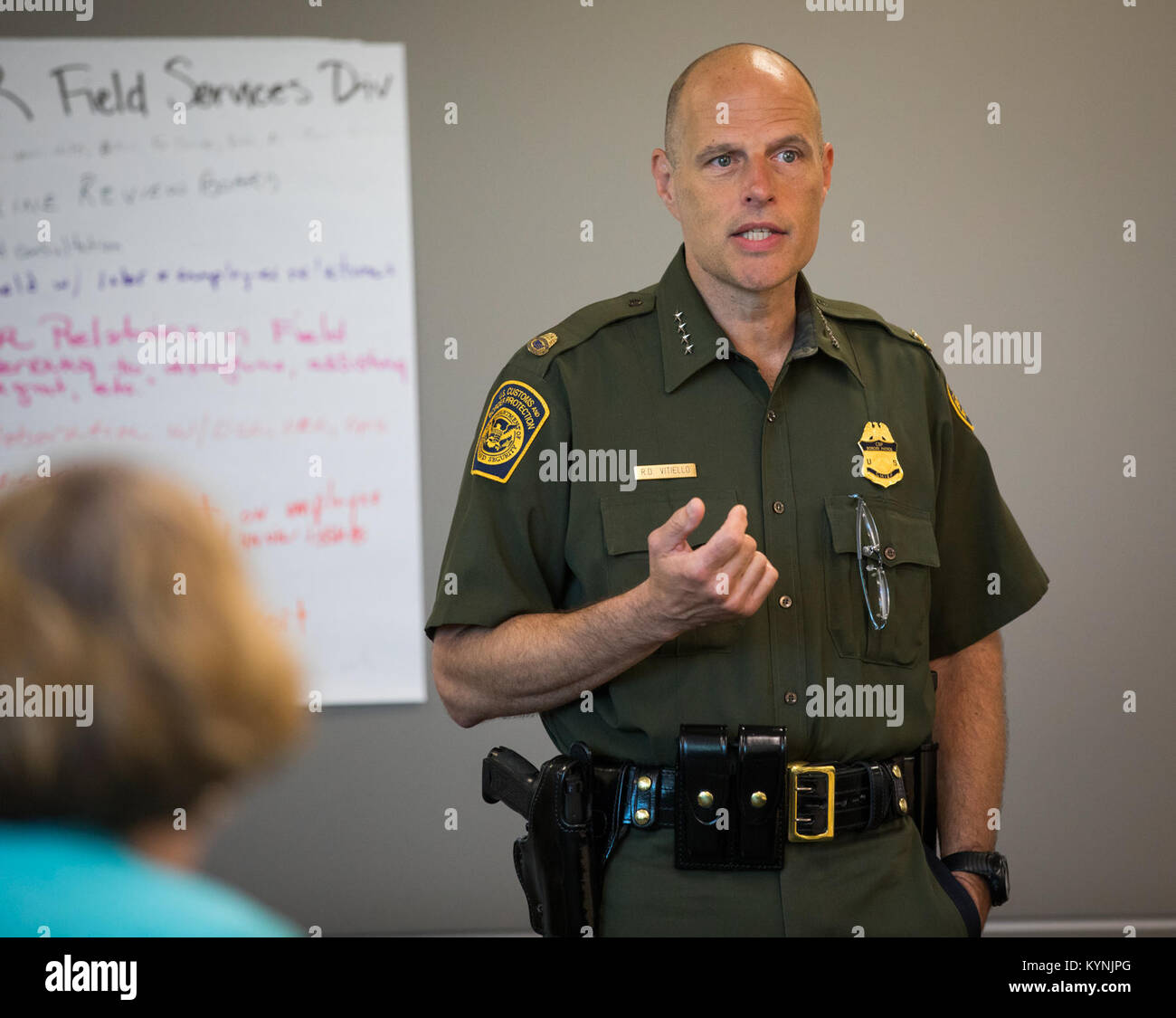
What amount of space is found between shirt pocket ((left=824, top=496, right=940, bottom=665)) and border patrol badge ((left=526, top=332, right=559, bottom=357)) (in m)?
0.42

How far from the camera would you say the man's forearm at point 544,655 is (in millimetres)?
1302

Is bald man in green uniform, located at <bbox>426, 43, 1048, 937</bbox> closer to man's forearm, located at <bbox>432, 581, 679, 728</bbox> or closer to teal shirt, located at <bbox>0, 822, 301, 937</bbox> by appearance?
man's forearm, located at <bbox>432, 581, 679, 728</bbox>

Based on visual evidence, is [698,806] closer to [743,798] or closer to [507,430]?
[743,798]

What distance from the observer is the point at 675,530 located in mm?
1202

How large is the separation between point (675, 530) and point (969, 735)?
0.73 metres

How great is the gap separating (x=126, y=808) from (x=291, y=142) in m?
2.25

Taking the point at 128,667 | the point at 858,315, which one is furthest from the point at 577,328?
the point at 128,667

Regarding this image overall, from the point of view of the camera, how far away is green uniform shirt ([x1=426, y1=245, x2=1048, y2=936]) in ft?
4.62

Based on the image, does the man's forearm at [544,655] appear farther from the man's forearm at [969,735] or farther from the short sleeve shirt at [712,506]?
the man's forearm at [969,735]

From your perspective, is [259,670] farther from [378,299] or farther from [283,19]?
[283,19]

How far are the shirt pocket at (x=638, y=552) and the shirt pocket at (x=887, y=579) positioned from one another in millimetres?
136

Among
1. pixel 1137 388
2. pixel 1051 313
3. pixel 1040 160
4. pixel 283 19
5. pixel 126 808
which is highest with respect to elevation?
pixel 283 19
